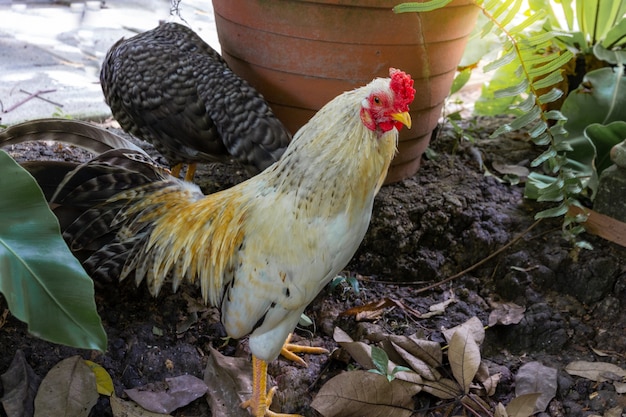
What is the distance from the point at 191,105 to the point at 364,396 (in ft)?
4.76

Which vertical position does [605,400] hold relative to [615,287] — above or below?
below

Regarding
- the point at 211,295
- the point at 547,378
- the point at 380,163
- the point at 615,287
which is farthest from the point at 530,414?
the point at 211,295

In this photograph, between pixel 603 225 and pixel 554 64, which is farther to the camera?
pixel 603 225

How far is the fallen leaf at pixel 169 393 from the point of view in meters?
2.15

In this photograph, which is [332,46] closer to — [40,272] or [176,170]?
[176,170]

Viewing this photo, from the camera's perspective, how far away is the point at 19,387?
2.08 metres

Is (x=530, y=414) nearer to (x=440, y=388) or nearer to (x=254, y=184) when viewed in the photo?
(x=440, y=388)

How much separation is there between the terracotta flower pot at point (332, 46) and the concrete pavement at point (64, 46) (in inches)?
67.3

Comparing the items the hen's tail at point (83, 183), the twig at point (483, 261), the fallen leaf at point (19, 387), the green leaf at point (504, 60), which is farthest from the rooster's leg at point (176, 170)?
the green leaf at point (504, 60)

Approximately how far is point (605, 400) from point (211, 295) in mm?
1501

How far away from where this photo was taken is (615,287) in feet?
8.66

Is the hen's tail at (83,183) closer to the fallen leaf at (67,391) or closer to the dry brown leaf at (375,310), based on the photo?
the fallen leaf at (67,391)

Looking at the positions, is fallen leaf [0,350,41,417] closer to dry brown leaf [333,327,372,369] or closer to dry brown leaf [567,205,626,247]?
dry brown leaf [333,327,372,369]

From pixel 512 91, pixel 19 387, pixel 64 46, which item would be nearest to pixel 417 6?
pixel 512 91
